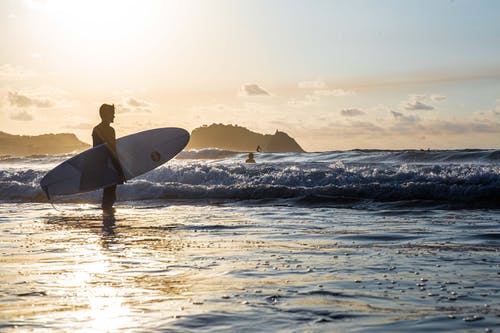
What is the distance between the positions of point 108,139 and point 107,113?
58 centimetres

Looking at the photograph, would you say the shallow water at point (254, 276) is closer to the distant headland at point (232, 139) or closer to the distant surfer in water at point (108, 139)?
the distant surfer in water at point (108, 139)

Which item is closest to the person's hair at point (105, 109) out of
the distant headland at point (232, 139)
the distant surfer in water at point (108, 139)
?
the distant surfer in water at point (108, 139)

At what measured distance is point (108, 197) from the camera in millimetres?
12609

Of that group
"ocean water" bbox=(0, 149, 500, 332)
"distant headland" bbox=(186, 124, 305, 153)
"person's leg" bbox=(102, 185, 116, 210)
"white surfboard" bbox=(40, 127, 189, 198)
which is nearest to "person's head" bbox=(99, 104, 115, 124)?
"white surfboard" bbox=(40, 127, 189, 198)

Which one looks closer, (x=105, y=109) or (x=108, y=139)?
(x=105, y=109)

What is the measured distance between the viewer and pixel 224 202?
15.0 m

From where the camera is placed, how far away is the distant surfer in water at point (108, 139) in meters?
12.2

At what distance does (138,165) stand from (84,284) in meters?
9.10

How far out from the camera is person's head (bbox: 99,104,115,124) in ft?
39.7

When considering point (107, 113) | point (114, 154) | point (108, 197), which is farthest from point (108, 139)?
point (108, 197)

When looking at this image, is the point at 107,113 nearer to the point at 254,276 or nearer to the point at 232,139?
the point at 254,276

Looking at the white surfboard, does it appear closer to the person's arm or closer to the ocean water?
the person's arm

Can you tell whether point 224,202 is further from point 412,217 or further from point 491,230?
point 491,230

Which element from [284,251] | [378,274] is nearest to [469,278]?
[378,274]
